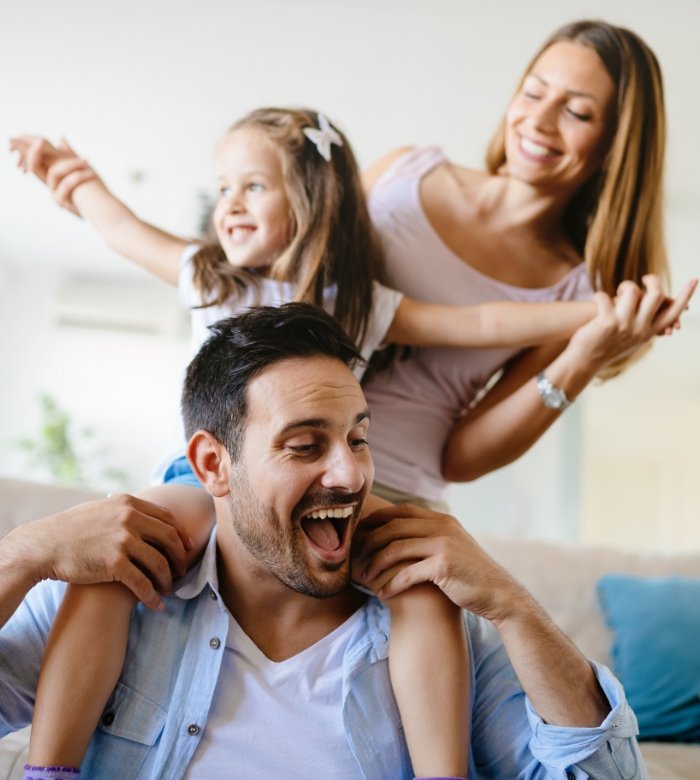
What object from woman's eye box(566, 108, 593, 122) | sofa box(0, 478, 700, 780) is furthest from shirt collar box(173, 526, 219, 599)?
woman's eye box(566, 108, 593, 122)

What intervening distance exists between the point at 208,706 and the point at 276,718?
0.09m

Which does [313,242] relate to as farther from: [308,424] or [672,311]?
[672,311]

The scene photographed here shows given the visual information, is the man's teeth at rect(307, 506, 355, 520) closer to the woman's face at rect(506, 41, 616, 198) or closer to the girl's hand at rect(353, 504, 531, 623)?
the girl's hand at rect(353, 504, 531, 623)

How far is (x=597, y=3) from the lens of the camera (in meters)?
3.73

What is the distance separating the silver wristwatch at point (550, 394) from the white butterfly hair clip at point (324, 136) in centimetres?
55

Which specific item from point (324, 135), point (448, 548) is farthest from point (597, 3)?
point (448, 548)

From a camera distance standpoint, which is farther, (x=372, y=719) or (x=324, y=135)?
(x=324, y=135)

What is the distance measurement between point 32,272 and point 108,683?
19.5ft

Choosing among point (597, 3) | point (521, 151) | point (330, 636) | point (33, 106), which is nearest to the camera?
point (330, 636)

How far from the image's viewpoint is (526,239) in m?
1.92

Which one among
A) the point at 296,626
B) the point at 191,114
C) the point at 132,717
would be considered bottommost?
the point at 132,717

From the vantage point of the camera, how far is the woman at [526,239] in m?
1.79

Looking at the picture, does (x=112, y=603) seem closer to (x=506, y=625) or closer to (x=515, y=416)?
(x=506, y=625)

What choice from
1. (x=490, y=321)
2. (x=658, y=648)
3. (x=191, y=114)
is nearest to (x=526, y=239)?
(x=490, y=321)
